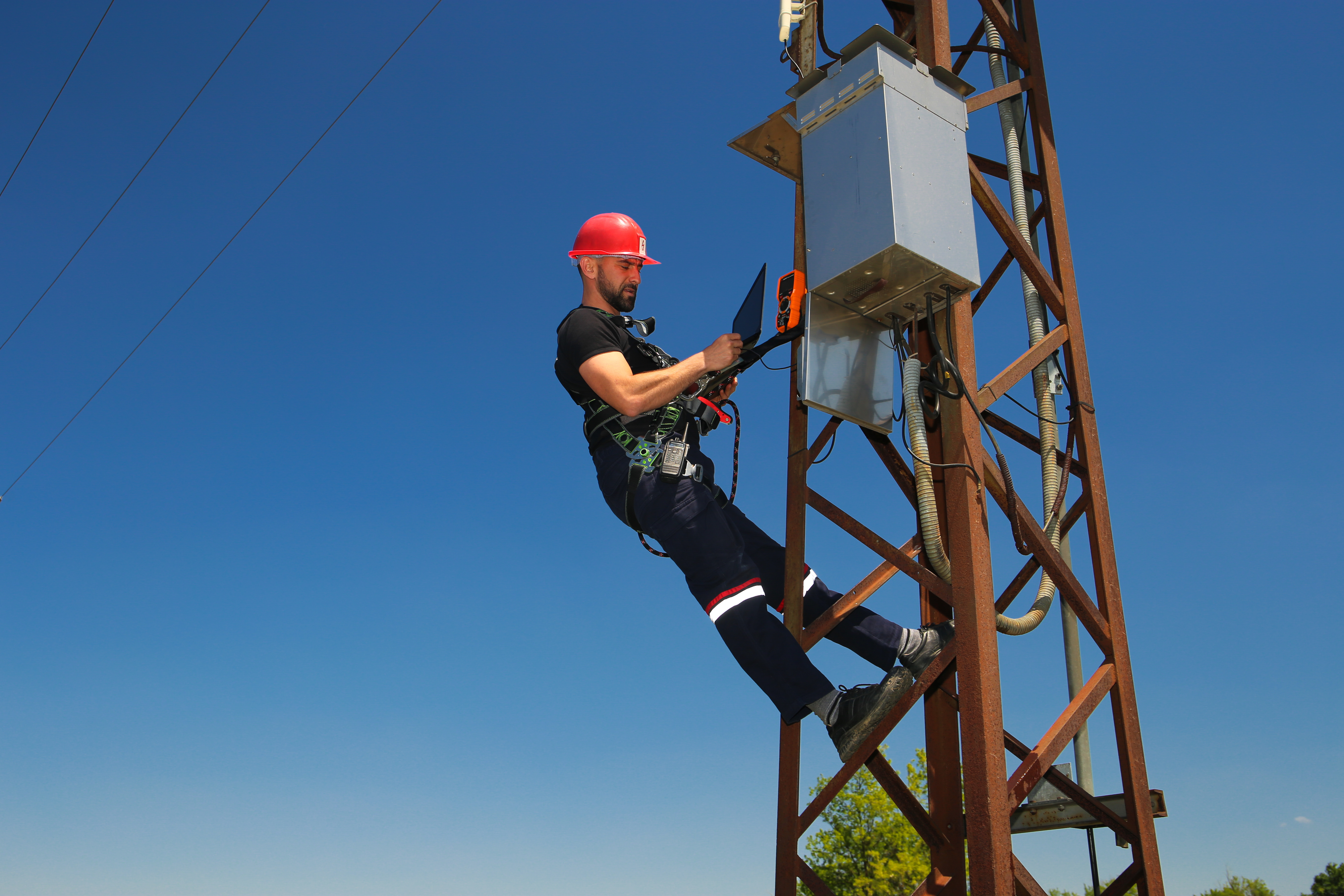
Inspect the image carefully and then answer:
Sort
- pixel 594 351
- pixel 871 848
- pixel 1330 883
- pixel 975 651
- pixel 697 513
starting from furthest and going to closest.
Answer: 1. pixel 1330 883
2. pixel 871 848
3. pixel 594 351
4. pixel 697 513
5. pixel 975 651

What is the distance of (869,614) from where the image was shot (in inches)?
160

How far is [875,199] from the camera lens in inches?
145

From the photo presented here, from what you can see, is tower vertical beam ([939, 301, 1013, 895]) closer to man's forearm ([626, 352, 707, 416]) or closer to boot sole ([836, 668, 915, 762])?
boot sole ([836, 668, 915, 762])

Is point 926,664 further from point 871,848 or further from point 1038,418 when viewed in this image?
point 871,848

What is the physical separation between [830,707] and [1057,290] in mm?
2443

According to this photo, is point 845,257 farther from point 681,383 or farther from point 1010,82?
point 1010,82

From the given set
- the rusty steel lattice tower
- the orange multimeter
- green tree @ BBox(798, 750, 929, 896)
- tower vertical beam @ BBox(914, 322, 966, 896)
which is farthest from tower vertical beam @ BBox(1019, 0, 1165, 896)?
green tree @ BBox(798, 750, 929, 896)

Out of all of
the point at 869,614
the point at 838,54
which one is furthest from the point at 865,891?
the point at 838,54

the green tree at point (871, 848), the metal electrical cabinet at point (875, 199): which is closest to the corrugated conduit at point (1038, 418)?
the metal electrical cabinet at point (875, 199)

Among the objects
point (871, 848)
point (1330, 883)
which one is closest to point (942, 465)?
point (871, 848)

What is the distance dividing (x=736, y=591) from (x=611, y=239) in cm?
177

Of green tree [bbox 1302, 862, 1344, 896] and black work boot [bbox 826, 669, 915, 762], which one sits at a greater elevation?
green tree [bbox 1302, 862, 1344, 896]

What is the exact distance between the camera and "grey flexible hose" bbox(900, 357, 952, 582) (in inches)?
151

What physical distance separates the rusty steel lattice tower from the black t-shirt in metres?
0.67
